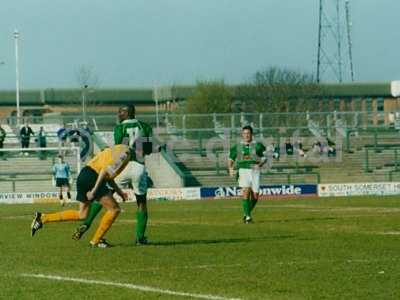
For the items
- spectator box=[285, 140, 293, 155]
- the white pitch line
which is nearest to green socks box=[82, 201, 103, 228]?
the white pitch line

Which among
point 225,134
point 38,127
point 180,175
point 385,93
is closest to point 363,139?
point 225,134

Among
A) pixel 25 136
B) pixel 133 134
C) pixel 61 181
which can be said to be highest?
pixel 133 134

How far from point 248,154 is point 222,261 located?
11.0m

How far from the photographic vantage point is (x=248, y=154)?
25.7 m

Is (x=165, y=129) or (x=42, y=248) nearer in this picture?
(x=42, y=248)

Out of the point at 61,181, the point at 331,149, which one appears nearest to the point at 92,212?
the point at 61,181

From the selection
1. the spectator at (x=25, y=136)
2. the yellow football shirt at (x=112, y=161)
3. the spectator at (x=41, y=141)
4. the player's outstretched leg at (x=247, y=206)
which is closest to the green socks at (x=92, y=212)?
the yellow football shirt at (x=112, y=161)

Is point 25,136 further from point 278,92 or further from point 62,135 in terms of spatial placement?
point 278,92

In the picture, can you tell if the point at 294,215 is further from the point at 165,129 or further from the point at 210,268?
the point at 165,129

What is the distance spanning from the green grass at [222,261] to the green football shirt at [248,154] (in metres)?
1.87

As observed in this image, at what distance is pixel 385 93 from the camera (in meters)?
90.2

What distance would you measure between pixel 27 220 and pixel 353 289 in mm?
17833

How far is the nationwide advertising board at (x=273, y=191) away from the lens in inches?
1925

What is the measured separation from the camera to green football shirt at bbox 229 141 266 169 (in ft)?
84.4
